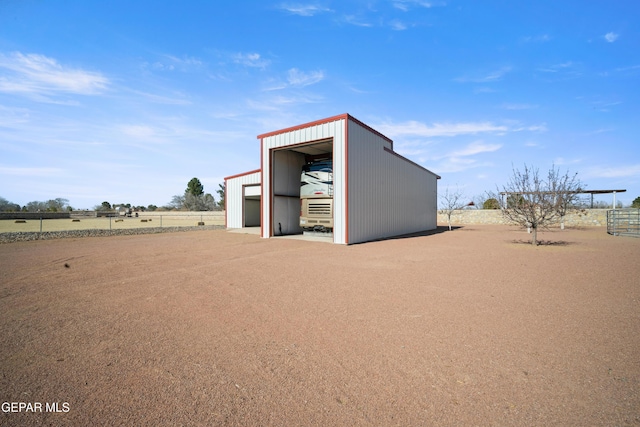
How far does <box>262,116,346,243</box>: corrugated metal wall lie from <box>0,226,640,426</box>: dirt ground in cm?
637

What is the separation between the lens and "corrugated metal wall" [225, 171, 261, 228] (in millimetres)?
23236

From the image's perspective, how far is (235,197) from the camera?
24359 mm

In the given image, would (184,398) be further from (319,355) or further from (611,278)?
(611,278)

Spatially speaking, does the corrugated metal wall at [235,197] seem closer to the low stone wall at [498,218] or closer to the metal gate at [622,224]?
the metal gate at [622,224]

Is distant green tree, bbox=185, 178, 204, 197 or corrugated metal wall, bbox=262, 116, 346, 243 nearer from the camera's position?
corrugated metal wall, bbox=262, 116, 346, 243

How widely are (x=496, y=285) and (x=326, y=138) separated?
30.9 feet

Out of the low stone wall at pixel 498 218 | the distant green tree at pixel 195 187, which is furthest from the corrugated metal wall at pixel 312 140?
the distant green tree at pixel 195 187

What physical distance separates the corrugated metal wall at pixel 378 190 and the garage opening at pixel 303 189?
116cm

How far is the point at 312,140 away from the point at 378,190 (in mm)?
4508

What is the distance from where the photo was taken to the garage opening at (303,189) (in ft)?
45.4

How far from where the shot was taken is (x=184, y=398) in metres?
2.40

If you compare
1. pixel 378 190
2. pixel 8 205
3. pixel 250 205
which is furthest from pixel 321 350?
pixel 8 205

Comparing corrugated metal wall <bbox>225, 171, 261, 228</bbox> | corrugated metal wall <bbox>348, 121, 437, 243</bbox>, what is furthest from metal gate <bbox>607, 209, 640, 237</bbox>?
corrugated metal wall <bbox>225, 171, 261, 228</bbox>

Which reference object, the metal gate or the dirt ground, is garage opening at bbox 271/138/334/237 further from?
the metal gate
